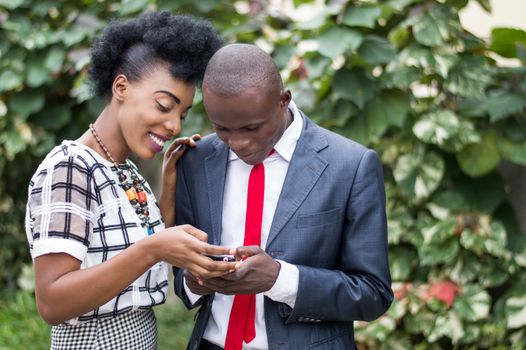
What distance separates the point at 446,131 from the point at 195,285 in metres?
2.09

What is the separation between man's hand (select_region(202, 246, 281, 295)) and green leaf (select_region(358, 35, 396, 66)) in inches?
81.9

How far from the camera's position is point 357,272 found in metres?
2.21

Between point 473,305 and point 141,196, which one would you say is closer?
point 141,196

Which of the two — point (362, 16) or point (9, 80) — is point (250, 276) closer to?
point (362, 16)

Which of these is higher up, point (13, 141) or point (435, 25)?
point (435, 25)

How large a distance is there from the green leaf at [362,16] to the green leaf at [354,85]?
26cm

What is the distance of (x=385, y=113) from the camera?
3.95m

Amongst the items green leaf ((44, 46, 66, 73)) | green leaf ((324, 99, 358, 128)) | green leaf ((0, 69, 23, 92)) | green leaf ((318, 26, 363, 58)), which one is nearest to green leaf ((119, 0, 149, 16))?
green leaf ((44, 46, 66, 73))

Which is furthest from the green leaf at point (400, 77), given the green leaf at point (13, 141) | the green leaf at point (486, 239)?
the green leaf at point (13, 141)

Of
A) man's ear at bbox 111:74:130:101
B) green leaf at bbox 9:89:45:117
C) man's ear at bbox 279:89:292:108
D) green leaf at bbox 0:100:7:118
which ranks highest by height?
man's ear at bbox 111:74:130:101

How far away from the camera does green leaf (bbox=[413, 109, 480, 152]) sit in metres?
3.85

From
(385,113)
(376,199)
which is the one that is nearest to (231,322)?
(376,199)

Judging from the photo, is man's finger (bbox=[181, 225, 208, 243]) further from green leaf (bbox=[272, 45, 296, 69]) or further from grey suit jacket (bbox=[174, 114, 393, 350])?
green leaf (bbox=[272, 45, 296, 69])

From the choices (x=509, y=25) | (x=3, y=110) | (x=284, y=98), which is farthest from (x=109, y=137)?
(x=509, y=25)
